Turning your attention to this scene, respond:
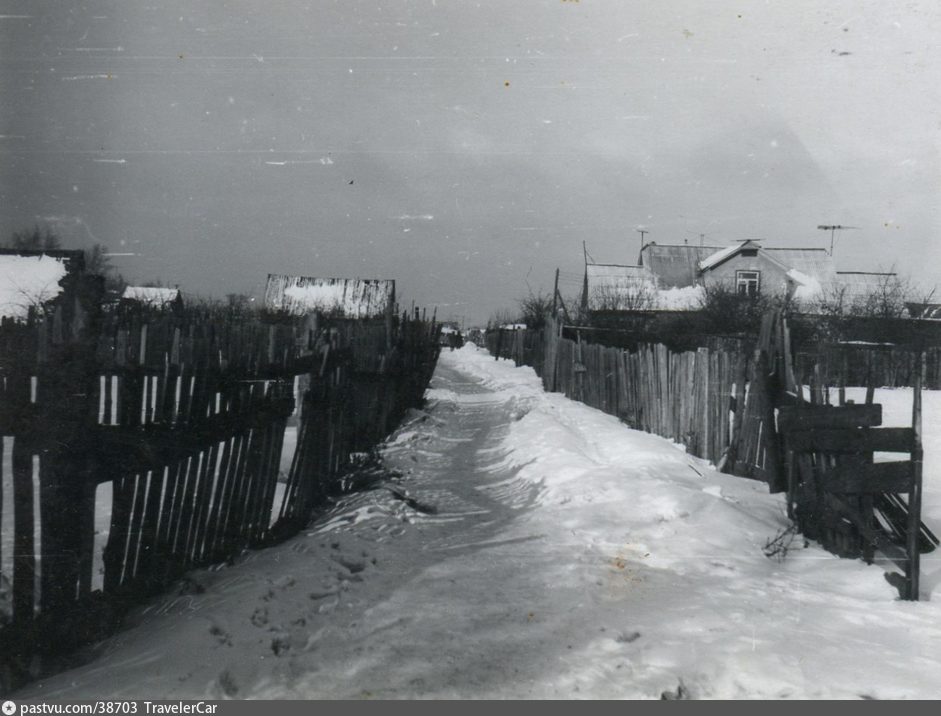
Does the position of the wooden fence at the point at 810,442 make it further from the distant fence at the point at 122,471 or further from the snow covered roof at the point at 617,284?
the snow covered roof at the point at 617,284

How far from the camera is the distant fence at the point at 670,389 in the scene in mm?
7766

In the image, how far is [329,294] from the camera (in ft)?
124

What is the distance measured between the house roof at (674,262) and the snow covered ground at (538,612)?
98.3 feet

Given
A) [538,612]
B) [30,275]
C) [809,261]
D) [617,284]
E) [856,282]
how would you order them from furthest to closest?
[809,261], [856,282], [617,284], [30,275], [538,612]

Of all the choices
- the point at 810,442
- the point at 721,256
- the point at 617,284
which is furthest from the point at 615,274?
the point at 810,442

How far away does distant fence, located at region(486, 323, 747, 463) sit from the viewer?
7.77 meters

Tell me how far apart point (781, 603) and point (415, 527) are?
2574mm

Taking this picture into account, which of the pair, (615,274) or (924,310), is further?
(615,274)

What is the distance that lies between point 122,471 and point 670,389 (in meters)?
7.70

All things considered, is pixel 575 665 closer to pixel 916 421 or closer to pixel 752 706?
pixel 752 706

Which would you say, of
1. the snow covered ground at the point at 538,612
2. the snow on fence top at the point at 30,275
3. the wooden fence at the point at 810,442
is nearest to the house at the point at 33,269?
the snow on fence top at the point at 30,275

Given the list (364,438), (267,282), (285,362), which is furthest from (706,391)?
(267,282)

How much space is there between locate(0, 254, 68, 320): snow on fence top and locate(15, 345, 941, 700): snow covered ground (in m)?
17.5

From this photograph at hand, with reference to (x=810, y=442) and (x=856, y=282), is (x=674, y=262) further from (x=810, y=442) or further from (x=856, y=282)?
(x=810, y=442)
